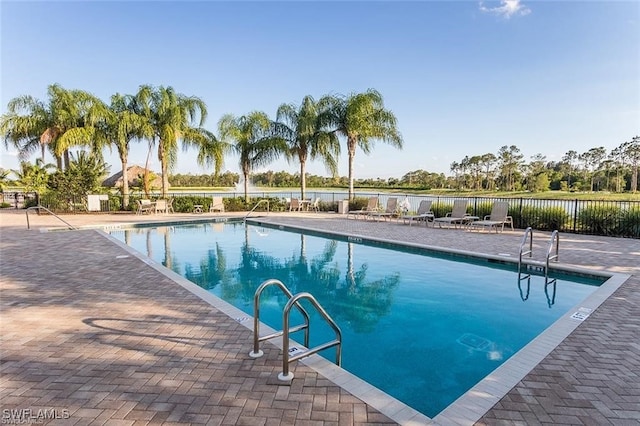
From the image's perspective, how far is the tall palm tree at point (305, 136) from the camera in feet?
59.1

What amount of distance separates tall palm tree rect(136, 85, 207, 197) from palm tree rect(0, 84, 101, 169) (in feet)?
7.71

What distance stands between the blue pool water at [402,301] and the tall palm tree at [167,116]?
9039 millimetres

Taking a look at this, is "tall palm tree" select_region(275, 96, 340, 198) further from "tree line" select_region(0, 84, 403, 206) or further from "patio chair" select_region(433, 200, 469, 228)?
"patio chair" select_region(433, 200, 469, 228)

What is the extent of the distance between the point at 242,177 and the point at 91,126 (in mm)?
7752

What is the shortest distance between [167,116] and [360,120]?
31.7 ft

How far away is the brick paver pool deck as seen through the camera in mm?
2402

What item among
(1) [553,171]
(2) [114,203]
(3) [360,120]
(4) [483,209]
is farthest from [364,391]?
(1) [553,171]

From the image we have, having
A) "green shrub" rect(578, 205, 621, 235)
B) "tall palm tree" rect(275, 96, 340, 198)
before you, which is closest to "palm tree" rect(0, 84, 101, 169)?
"tall palm tree" rect(275, 96, 340, 198)

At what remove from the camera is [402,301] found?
5902 millimetres

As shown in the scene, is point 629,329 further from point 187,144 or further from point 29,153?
point 29,153

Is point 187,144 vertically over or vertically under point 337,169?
over

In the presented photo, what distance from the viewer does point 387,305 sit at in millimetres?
5723

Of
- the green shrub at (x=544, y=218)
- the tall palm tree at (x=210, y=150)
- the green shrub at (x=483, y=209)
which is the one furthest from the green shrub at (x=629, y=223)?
the tall palm tree at (x=210, y=150)

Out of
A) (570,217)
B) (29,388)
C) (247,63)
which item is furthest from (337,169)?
(29,388)
